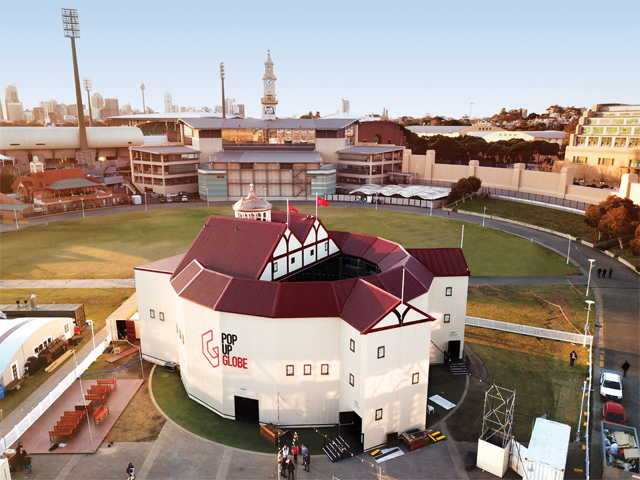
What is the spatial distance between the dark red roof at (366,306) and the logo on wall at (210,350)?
323 inches

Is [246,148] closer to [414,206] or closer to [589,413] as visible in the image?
[414,206]

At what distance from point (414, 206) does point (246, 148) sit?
1689 inches

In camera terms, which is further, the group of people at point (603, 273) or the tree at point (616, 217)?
the tree at point (616, 217)

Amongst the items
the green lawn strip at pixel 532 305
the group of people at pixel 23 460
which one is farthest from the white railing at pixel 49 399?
the green lawn strip at pixel 532 305

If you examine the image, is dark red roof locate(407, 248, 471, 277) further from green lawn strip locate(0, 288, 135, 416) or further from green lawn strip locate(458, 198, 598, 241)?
green lawn strip locate(458, 198, 598, 241)

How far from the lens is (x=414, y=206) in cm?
9775

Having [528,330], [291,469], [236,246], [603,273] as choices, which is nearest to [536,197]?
[603,273]

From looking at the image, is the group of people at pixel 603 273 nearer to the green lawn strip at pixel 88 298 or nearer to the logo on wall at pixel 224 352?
the logo on wall at pixel 224 352

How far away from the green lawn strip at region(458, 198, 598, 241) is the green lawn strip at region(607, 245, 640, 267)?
5818mm

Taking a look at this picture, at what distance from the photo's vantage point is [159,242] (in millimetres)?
70688

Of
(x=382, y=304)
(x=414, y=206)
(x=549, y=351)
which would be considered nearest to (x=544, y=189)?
(x=414, y=206)

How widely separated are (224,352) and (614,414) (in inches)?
938

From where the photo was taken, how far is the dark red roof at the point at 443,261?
35344mm

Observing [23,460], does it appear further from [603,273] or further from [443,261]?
[603,273]
